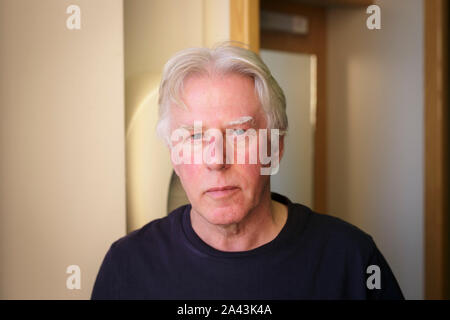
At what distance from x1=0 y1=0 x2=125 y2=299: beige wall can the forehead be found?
28 cm

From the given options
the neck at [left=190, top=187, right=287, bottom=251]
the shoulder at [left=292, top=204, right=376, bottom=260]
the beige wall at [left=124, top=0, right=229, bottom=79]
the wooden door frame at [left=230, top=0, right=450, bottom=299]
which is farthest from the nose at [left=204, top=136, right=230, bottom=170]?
the wooden door frame at [left=230, top=0, right=450, bottom=299]

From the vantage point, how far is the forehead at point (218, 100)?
0.80 meters

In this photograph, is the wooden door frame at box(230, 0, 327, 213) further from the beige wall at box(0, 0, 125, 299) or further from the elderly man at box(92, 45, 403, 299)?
the elderly man at box(92, 45, 403, 299)

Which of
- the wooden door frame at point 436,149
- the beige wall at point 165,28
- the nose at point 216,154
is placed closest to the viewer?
the nose at point 216,154

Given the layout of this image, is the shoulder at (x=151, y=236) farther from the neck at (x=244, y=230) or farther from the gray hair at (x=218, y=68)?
the gray hair at (x=218, y=68)

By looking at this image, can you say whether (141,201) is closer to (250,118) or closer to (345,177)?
(250,118)

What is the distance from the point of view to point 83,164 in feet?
3.32

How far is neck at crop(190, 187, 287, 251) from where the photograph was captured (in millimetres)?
875

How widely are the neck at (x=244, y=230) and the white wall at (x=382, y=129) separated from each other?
3.71 ft

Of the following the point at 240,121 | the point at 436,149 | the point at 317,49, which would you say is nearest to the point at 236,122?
the point at 240,121

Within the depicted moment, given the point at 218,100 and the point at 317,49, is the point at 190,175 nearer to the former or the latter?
the point at 218,100

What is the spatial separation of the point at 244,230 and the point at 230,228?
3 cm

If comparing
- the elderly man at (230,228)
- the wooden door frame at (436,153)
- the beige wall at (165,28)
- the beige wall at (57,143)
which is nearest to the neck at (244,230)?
the elderly man at (230,228)

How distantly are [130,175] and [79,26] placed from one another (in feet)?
1.18
